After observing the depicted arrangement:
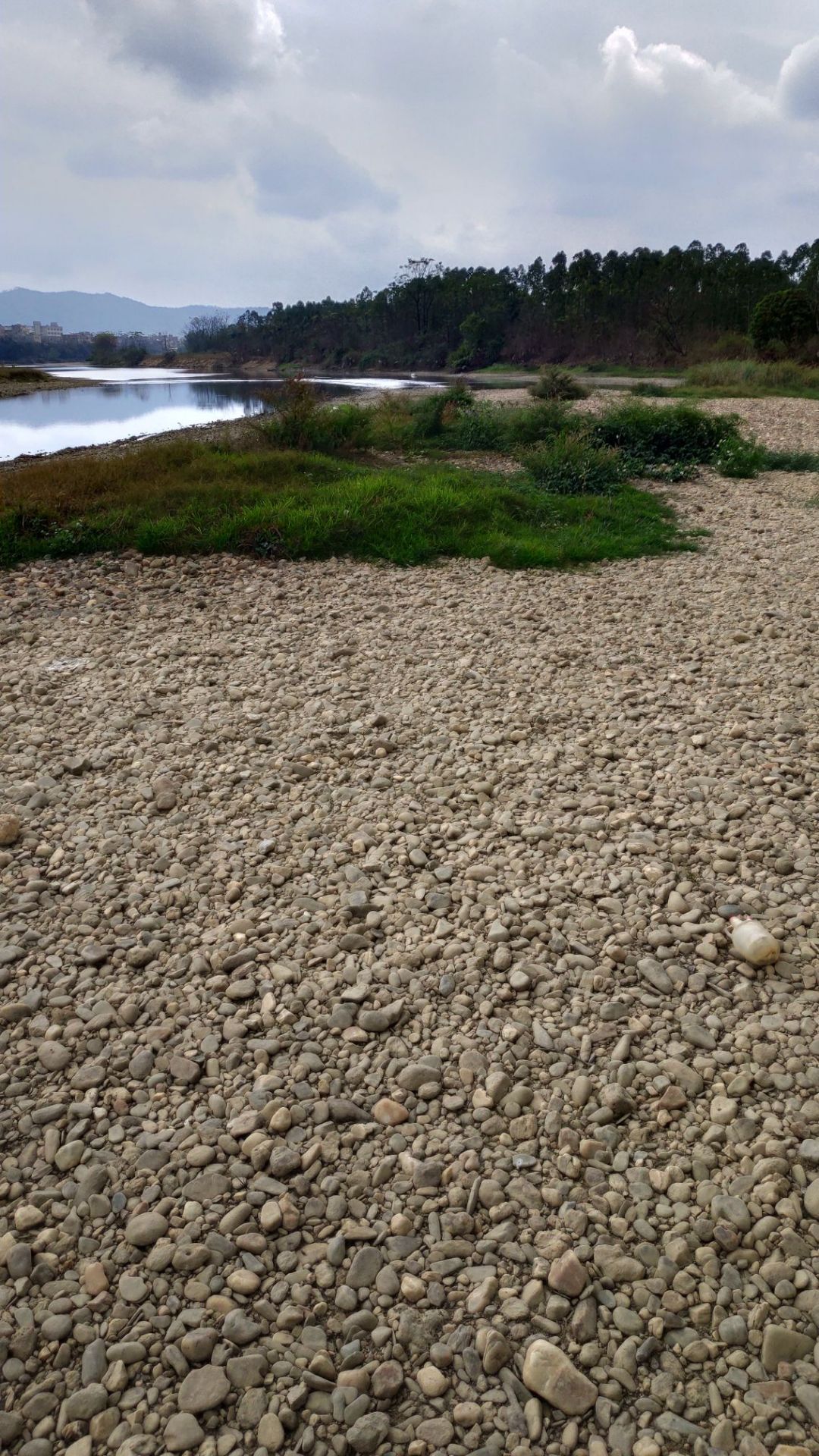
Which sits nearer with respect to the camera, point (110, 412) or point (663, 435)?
point (663, 435)

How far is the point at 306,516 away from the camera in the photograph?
9.34m

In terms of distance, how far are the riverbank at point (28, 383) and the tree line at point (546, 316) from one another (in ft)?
89.8

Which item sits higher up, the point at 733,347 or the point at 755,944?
the point at 733,347

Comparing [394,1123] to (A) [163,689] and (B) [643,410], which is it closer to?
(A) [163,689]

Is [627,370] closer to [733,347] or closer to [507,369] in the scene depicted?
[733,347]

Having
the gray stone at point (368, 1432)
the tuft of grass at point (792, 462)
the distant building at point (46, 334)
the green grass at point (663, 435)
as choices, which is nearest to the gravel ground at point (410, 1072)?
the gray stone at point (368, 1432)

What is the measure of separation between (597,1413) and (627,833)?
2385mm

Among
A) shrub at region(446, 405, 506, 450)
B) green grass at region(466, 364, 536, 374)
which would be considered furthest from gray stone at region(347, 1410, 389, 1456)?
green grass at region(466, 364, 536, 374)

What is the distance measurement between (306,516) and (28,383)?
43.8 metres

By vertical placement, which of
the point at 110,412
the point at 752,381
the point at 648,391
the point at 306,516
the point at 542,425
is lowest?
the point at 306,516

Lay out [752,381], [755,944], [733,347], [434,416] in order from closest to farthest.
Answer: [755,944]
[434,416]
[752,381]
[733,347]

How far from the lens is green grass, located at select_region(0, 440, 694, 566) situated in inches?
352

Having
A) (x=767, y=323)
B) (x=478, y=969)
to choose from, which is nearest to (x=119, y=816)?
(x=478, y=969)

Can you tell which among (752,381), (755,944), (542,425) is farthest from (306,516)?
(752,381)
